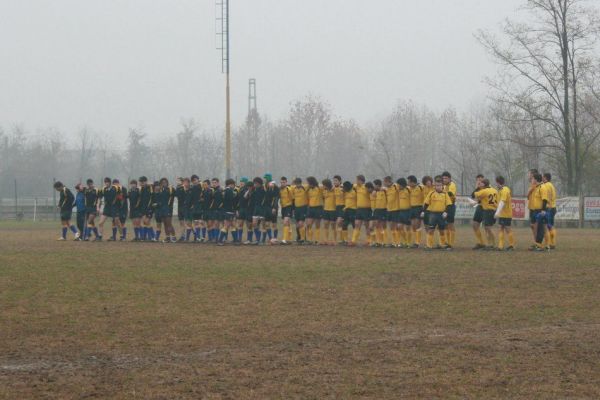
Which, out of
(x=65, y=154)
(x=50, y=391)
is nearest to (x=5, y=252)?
(x=50, y=391)

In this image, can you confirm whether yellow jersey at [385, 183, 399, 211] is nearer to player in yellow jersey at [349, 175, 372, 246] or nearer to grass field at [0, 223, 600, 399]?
player in yellow jersey at [349, 175, 372, 246]

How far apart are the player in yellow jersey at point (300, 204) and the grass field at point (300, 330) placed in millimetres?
7851

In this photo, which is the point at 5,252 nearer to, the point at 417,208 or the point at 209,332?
the point at 417,208

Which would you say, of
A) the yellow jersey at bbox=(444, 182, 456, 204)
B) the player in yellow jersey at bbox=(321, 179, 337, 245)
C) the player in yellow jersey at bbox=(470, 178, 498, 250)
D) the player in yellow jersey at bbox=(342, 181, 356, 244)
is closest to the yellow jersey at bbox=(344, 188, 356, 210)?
the player in yellow jersey at bbox=(342, 181, 356, 244)

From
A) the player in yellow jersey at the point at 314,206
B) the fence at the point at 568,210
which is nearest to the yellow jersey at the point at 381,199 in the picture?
the player in yellow jersey at the point at 314,206

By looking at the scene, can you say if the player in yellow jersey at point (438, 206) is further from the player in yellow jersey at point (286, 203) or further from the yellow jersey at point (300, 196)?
the player in yellow jersey at point (286, 203)

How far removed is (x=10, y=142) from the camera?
111 m

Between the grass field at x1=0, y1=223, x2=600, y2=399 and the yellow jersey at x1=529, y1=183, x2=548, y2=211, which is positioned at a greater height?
the yellow jersey at x1=529, y1=183, x2=548, y2=211

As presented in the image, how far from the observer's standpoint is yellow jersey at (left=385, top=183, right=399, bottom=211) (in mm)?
25438

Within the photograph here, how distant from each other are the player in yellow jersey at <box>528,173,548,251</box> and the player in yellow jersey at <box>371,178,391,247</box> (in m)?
4.25

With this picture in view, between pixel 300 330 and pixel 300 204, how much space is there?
1651 cm

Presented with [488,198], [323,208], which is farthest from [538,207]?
[323,208]

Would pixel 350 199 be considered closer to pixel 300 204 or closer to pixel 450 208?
pixel 300 204

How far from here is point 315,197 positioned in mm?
26984
